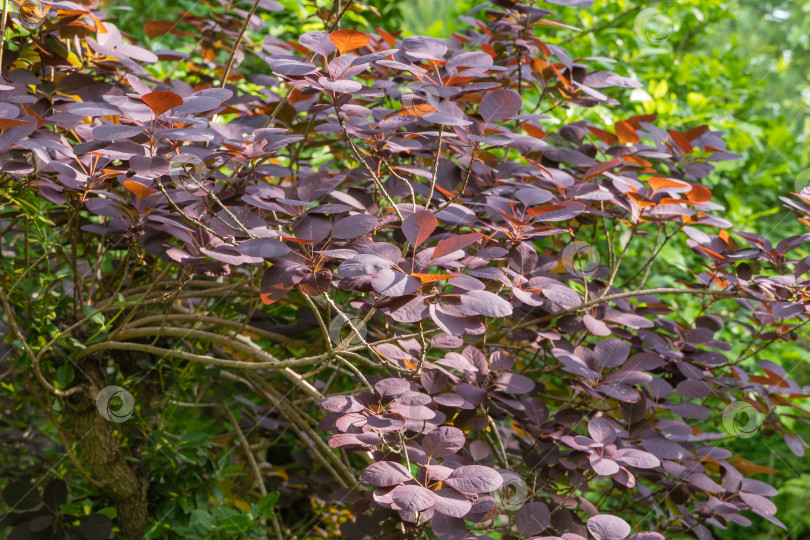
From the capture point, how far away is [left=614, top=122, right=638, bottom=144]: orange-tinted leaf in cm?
144

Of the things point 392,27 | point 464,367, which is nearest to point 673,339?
point 464,367

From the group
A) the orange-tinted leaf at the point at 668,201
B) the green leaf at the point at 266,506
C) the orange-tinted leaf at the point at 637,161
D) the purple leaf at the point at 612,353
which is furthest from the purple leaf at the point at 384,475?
the orange-tinted leaf at the point at 637,161

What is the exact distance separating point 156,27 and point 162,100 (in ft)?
2.59

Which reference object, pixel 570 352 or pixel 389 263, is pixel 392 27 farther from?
pixel 389 263

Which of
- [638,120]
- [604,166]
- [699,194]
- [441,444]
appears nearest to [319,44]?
[604,166]

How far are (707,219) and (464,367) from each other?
26.4 inches

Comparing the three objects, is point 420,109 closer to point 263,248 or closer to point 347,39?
point 347,39

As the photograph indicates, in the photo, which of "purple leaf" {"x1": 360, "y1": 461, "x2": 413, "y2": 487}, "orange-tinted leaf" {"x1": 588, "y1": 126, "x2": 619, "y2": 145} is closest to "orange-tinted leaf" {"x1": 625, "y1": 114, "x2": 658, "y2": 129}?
"orange-tinted leaf" {"x1": 588, "y1": 126, "x2": 619, "y2": 145}

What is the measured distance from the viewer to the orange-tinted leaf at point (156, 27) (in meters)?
1.54

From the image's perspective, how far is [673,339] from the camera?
149 centimetres

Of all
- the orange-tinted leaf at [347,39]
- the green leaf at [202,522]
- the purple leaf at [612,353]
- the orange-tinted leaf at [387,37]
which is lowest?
the green leaf at [202,522]

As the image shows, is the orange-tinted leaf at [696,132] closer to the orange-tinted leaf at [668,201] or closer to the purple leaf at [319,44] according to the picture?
the orange-tinted leaf at [668,201]

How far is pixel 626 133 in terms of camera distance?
1.45 meters

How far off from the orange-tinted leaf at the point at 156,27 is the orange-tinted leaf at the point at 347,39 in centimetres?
73
